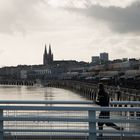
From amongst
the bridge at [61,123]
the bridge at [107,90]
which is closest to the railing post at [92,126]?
the bridge at [61,123]

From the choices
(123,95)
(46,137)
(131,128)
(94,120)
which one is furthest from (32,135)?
(123,95)

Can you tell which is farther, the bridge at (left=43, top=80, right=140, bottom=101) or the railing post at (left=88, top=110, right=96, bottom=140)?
the bridge at (left=43, top=80, right=140, bottom=101)

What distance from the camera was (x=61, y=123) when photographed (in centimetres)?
895

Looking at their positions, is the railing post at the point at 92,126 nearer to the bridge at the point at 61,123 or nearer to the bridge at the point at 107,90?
the bridge at the point at 61,123

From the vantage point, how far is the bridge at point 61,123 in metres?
8.36

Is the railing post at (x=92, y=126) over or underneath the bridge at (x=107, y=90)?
over

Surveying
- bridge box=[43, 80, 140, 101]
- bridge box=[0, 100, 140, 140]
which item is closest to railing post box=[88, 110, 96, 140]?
bridge box=[0, 100, 140, 140]

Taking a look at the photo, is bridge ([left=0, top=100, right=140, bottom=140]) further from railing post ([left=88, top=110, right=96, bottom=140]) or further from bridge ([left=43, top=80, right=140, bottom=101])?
bridge ([left=43, top=80, right=140, bottom=101])

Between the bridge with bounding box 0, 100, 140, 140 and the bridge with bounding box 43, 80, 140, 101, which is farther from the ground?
the bridge with bounding box 0, 100, 140, 140

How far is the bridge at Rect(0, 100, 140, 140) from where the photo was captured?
836 cm

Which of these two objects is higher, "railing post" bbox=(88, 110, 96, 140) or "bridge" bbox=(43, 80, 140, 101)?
"railing post" bbox=(88, 110, 96, 140)

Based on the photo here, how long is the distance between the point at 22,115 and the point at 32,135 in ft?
1.35

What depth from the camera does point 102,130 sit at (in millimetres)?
8445

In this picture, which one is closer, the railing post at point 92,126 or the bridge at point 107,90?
the railing post at point 92,126
